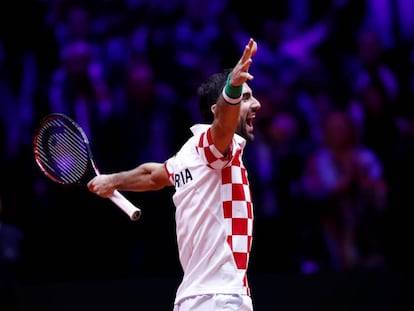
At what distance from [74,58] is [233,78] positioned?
483cm

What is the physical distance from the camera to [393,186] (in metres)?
7.61

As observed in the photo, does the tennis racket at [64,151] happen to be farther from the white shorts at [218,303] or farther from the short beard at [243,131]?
the white shorts at [218,303]

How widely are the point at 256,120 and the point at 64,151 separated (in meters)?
3.23

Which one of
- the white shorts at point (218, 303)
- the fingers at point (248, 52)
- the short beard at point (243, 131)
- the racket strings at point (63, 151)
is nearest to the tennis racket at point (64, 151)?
the racket strings at point (63, 151)

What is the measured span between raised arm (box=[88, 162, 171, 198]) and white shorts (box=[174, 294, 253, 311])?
2.73ft

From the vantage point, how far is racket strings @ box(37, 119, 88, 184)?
4836 millimetres

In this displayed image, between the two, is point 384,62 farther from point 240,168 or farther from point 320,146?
point 240,168

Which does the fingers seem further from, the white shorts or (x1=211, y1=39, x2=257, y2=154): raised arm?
the white shorts

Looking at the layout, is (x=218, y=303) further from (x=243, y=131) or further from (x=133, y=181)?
(x=133, y=181)

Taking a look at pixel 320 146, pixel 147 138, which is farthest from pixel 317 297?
pixel 147 138

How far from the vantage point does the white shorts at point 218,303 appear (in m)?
3.99

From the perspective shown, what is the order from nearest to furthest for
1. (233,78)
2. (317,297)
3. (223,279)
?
(233,78) → (223,279) → (317,297)

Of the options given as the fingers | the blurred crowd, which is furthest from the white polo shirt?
the blurred crowd

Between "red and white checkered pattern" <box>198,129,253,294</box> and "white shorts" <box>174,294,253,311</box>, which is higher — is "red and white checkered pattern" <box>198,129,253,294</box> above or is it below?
above
